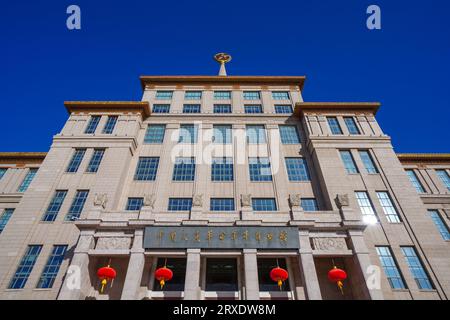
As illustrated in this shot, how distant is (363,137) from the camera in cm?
2427

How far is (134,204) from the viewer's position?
68.6 ft

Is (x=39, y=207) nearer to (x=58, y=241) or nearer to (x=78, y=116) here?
(x=58, y=241)

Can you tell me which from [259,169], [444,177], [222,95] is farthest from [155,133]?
[444,177]

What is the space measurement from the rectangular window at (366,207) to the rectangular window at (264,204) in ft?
22.9

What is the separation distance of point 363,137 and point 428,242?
34.9ft

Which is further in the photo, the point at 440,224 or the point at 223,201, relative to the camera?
the point at 440,224

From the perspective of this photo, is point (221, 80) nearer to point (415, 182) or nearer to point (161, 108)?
point (161, 108)

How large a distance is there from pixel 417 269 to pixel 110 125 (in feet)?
98.1

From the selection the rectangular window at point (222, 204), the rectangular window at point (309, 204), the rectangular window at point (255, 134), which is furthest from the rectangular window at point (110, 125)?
the rectangular window at point (309, 204)

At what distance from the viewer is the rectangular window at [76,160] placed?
882 inches

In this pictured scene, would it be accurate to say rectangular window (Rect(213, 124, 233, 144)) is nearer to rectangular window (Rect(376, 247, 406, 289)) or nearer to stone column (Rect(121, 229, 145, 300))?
stone column (Rect(121, 229, 145, 300))

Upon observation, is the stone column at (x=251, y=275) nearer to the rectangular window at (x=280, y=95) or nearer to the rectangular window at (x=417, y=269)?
the rectangular window at (x=417, y=269)

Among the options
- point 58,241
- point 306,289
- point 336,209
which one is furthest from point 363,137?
point 58,241
